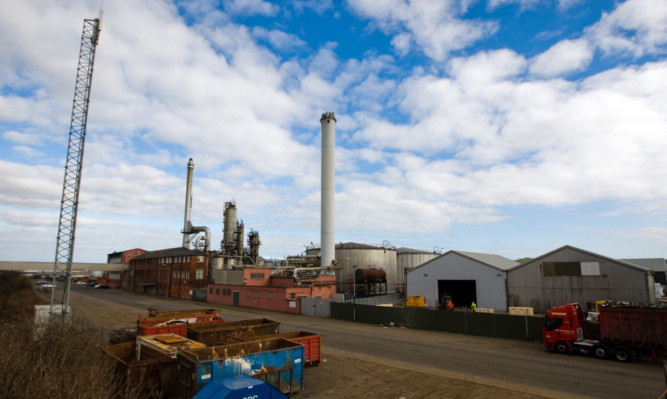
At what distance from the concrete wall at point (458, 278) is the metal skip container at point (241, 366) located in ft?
89.6

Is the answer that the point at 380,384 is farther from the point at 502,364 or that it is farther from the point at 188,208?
the point at 188,208

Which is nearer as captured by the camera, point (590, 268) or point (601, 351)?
point (601, 351)

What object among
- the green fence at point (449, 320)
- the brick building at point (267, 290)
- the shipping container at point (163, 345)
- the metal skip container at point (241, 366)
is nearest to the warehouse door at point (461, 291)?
the brick building at point (267, 290)

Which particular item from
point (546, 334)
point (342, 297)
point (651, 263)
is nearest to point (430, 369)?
point (546, 334)

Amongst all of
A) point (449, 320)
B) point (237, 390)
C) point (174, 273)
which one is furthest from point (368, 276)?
point (237, 390)

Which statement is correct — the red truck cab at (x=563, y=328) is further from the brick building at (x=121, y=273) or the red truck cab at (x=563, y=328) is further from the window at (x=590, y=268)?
the brick building at (x=121, y=273)

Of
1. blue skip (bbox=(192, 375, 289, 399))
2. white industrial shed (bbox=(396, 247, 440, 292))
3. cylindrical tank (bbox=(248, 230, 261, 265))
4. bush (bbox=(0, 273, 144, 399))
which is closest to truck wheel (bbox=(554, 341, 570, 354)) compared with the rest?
blue skip (bbox=(192, 375, 289, 399))

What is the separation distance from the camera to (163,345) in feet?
49.6

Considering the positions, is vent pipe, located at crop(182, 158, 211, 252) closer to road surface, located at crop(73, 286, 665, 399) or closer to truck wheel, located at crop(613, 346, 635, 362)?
road surface, located at crop(73, 286, 665, 399)

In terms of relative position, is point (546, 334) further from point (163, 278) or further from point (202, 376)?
point (163, 278)

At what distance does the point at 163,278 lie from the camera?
227 feet

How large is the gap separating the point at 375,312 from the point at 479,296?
465 inches

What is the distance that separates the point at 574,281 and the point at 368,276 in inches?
1082

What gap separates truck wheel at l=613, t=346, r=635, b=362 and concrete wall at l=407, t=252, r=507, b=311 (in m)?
16.3
